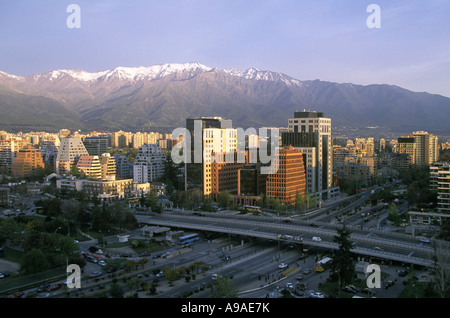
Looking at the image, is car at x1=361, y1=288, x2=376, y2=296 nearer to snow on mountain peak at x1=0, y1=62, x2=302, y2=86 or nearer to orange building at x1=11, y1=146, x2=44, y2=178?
orange building at x1=11, y1=146, x2=44, y2=178

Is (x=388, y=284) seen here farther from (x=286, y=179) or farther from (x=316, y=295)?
(x=286, y=179)

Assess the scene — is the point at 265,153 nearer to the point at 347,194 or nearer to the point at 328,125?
the point at 328,125

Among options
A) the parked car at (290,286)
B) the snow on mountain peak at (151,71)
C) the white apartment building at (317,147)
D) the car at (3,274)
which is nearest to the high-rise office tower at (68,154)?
the white apartment building at (317,147)

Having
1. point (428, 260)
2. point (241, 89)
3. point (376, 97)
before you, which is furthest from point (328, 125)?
point (376, 97)

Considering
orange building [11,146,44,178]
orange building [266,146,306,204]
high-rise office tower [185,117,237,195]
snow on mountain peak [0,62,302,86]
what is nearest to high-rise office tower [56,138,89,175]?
orange building [11,146,44,178]

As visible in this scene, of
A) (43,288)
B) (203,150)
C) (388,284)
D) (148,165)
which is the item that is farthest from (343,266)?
(148,165)
